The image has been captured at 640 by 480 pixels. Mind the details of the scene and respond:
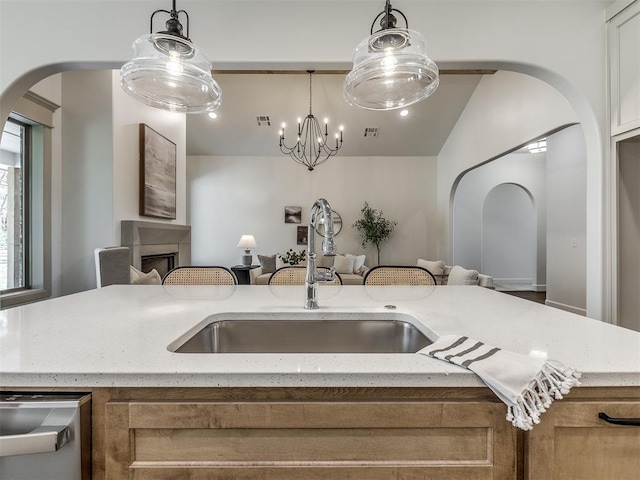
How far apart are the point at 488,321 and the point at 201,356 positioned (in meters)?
0.89

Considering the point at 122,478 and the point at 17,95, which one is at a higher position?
the point at 17,95

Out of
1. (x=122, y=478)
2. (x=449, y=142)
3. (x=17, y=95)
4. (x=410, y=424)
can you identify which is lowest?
(x=122, y=478)

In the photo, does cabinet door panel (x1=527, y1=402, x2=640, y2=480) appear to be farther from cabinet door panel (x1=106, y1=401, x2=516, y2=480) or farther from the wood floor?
the wood floor

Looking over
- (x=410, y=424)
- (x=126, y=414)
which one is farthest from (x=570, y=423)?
(x=126, y=414)

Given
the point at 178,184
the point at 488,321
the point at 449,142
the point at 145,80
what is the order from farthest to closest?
the point at 449,142 → the point at 178,184 → the point at 145,80 → the point at 488,321

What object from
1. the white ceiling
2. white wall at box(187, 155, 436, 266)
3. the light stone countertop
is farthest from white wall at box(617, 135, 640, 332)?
white wall at box(187, 155, 436, 266)

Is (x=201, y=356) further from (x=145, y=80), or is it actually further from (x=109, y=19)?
(x=109, y=19)

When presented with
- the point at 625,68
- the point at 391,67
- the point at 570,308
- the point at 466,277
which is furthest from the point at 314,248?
the point at 570,308

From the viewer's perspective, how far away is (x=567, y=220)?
5.08m

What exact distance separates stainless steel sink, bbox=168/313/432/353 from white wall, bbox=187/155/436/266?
619cm

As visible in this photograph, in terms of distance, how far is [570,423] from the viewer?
0.70m

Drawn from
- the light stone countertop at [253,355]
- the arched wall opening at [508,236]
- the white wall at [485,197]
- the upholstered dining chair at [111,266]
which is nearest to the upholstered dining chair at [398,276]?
the light stone countertop at [253,355]

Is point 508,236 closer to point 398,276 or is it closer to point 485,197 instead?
point 485,197

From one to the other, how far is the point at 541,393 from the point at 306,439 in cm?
49
